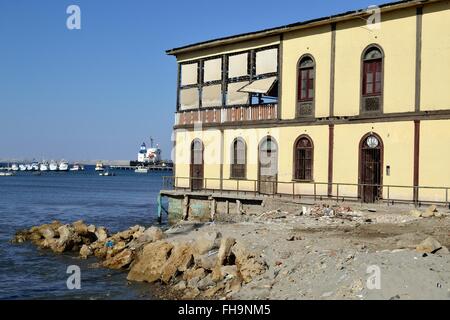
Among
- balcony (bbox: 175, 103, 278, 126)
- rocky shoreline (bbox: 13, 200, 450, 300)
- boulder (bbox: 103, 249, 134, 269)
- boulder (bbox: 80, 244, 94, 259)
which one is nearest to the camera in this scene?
rocky shoreline (bbox: 13, 200, 450, 300)

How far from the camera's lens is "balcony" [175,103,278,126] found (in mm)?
30672

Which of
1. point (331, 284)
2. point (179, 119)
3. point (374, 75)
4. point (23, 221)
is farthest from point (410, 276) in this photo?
point (23, 221)

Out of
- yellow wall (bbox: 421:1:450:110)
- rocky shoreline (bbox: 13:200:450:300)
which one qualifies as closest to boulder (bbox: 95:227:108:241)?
rocky shoreline (bbox: 13:200:450:300)

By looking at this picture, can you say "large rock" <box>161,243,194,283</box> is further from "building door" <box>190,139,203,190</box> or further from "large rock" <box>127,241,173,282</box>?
"building door" <box>190,139,203,190</box>

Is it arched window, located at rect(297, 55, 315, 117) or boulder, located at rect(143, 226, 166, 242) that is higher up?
arched window, located at rect(297, 55, 315, 117)

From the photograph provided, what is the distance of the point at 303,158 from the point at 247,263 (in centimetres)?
1373

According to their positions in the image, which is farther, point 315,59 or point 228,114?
point 228,114

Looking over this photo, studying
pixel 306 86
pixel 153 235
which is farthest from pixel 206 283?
pixel 306 86

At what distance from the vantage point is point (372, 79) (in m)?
26.2

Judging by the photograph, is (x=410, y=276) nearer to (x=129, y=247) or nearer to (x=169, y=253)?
(x=169, y=253)

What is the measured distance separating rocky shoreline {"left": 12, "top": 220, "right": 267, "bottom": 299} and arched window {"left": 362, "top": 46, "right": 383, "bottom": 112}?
1058 cm

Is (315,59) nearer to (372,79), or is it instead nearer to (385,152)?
(372,79)

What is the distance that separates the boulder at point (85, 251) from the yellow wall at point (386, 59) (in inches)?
505

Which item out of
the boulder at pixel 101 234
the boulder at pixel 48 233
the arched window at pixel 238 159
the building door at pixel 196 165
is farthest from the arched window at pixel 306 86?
the boulder at pixel 48 233
